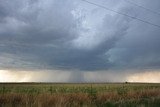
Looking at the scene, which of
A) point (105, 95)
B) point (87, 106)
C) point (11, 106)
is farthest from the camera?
point (105, 95)

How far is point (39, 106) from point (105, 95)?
11332mm

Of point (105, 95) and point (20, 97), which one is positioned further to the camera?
point (105, 95)

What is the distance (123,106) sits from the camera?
60.4 ft

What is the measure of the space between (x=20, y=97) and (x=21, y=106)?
4347mm

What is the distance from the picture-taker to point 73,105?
17.6 meters

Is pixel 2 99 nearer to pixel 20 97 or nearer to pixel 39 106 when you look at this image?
pixel 20 97

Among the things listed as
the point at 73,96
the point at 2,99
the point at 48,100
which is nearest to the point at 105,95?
the point at 73,96

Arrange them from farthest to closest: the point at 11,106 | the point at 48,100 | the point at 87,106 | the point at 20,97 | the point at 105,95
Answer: the point at 105,95, the point at 20,97, the point at 48,100, the point at 87,106, the point at 11,106

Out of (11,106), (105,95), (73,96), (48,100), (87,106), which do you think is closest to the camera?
(11,106)

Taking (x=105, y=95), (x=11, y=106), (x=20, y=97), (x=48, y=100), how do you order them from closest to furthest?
(x=11, y=106) → (x=48, y=100) → (x=20, y=97) → (x=105, y=95)

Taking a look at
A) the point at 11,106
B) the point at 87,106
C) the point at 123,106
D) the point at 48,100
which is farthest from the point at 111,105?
the point at 11,106

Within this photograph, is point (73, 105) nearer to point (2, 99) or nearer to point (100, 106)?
point (100, 106)

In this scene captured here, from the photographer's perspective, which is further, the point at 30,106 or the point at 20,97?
the point at 20,97

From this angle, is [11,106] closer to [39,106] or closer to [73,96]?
[39,106]
